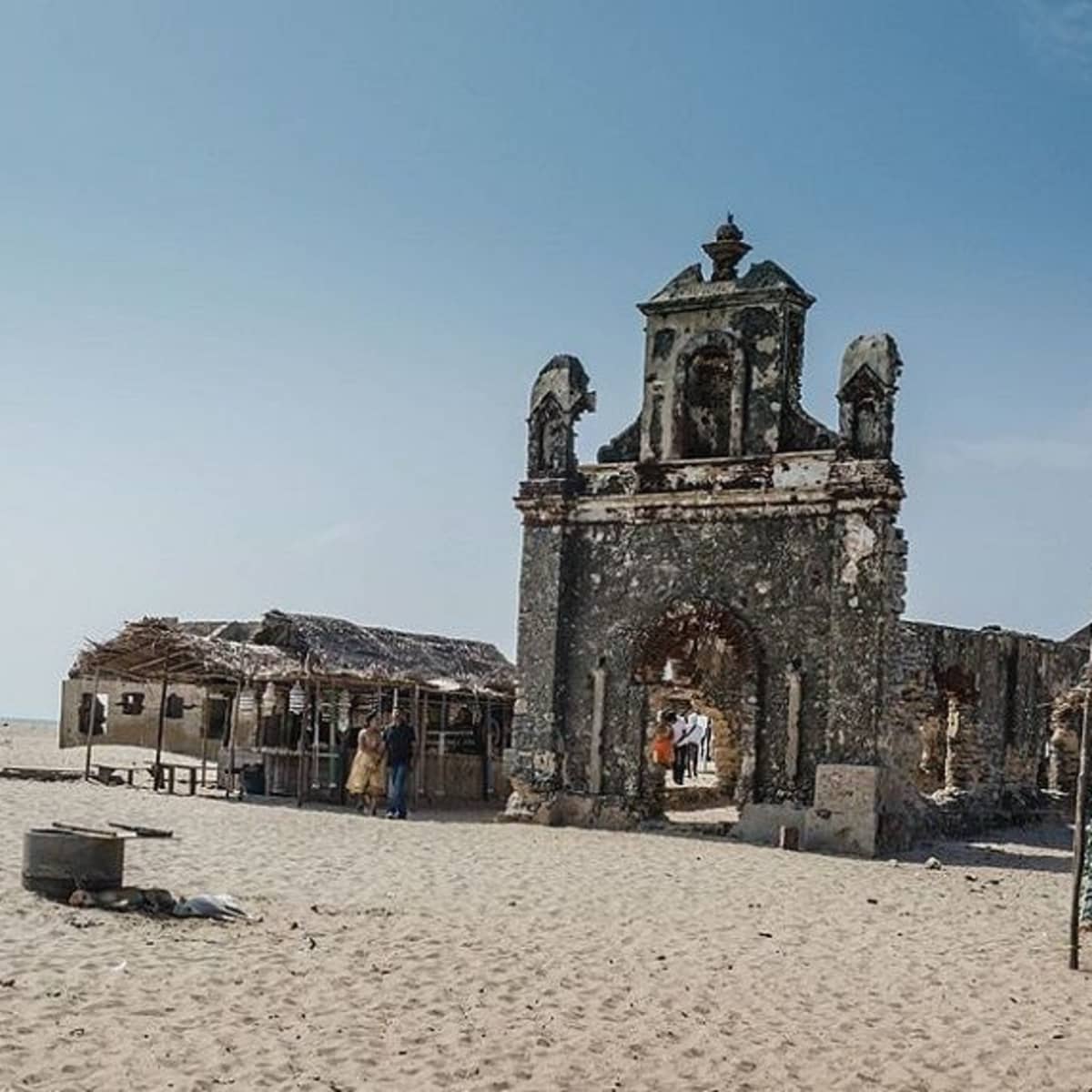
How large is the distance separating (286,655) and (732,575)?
10.3 metres

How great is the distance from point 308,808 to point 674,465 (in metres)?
7.52

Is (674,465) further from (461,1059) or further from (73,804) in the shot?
(461,1059)

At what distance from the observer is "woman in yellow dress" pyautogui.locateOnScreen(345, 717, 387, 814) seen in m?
22.9

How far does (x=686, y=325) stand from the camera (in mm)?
22562

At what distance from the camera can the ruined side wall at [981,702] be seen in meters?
25.2

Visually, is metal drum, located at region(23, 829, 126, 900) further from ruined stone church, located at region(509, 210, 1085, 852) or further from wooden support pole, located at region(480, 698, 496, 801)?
wooden support pole, located at region(480, 698, 496, 801)

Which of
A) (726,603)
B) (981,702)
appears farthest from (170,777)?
(981,702)

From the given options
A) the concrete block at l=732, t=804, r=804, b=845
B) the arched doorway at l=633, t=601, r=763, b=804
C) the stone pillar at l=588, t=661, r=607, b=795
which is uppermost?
the arched doorway at l=633, t=601, r=763, b=804

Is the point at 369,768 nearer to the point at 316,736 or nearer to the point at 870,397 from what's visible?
the point at 316,736

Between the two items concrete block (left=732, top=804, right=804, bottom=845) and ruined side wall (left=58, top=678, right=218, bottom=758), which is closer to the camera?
concrete block (left=732, top=804, right=804, bottom=845)

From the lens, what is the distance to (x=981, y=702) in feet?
86.3

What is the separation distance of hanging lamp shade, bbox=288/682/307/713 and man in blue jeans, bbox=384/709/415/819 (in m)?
2.83

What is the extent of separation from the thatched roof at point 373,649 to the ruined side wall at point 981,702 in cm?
789

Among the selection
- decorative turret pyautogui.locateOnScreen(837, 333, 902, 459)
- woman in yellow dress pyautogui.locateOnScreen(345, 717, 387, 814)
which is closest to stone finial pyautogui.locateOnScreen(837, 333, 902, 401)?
decorative turret pyautogui.locateOnScreen(837, 333, 902, 459)
